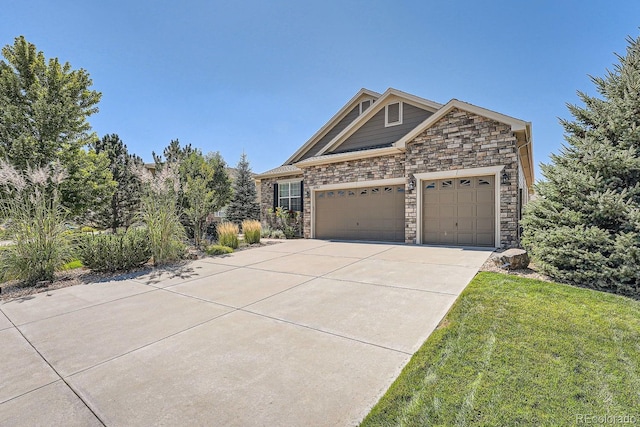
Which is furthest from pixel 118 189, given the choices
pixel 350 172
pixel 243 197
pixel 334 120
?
pixel 334 120

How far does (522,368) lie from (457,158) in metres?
8.52

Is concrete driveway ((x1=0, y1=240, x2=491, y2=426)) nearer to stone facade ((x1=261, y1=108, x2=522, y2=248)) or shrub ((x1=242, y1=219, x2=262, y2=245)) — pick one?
stone facade ((x1=261, y1=108, x2=522, y2=248))

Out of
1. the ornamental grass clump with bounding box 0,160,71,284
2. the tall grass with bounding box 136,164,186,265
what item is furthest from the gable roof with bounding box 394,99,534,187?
the ornamental grass clump with bounding box 0,160,71,284

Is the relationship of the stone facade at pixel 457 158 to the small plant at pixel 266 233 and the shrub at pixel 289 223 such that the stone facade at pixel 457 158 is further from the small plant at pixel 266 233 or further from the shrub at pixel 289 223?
the small plant at pixel 266 233

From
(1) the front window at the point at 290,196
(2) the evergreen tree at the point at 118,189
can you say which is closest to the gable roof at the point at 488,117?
(1) the front window at the point at 290,196

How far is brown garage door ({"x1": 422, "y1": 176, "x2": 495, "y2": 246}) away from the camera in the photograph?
9508mm

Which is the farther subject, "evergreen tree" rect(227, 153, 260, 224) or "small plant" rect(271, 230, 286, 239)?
"evergreen tree" rect(227, 153, 260, 224)

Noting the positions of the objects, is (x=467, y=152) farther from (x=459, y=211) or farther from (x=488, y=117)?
(x=459, y=211)

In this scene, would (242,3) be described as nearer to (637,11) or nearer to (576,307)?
(637,11)

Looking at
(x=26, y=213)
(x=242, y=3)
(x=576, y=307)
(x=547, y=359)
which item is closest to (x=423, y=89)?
(x=242, y=3)

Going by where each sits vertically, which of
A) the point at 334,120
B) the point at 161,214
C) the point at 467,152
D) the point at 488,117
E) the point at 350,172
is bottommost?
the point at 161,214

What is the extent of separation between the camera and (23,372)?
283 centimetres

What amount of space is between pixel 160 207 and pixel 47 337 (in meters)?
4.68

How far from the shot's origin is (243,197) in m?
20.3
